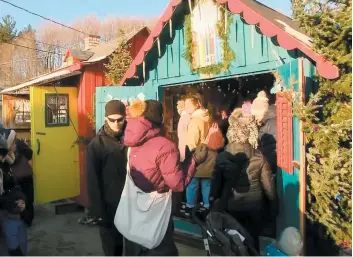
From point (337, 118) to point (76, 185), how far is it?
5.78 metres

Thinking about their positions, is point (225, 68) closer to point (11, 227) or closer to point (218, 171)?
point (218, 171)

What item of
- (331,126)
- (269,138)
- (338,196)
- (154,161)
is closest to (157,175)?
(154,161)

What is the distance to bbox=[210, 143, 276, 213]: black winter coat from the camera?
416cm

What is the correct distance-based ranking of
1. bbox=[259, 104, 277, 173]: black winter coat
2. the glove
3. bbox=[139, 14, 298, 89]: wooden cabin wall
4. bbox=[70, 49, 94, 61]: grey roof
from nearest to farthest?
1. bbox=[139, 14, 298, 89]: wooden cabin wall
2. bbox=[259, 104, 277, 173]: black winter coat
3. the glove
4. bbox=[70, 49, 94, 61]: grey roof

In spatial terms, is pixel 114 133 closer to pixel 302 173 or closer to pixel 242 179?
pixel 242 179

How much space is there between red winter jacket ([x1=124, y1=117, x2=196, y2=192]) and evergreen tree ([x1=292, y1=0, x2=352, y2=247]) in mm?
1490

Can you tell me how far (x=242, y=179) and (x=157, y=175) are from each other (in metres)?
1.30

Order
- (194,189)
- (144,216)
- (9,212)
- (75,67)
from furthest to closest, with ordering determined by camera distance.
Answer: (75,67)
(194,189)
(9,212)
(144,216)

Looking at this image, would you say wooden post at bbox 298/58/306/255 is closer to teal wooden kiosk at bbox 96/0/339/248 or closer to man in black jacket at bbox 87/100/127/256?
teal wooden kiosk at bbox 96/0/339/248

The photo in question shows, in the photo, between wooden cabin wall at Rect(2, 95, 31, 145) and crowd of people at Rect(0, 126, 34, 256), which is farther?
wooden cabin wall at Rect(2, 95, 31, 145)

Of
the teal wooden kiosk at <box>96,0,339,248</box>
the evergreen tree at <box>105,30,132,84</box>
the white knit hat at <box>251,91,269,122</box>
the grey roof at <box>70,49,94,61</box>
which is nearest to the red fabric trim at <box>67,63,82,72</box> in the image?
the evergreen tree at <box>105,30,132,84</box>

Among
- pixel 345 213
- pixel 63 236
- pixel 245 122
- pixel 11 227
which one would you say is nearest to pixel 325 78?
pixel 245 122

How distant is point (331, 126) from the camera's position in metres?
3.86

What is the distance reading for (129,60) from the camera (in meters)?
7.39
